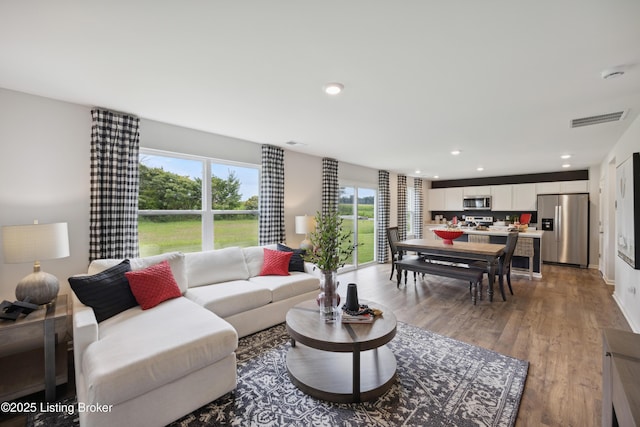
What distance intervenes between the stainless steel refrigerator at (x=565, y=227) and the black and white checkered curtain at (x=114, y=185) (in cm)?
839

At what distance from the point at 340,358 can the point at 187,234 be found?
2573 mm

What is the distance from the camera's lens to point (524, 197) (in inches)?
290

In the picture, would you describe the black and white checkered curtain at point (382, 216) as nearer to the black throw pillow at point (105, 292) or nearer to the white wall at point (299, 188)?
the white wall at point (299, 188)

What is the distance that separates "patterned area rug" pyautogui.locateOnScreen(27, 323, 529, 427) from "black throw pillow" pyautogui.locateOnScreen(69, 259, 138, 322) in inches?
27.7

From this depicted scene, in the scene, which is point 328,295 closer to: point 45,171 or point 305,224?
point 305,224

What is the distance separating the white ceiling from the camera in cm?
146

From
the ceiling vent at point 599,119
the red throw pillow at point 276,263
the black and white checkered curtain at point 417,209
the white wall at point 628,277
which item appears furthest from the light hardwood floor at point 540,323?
the black and white checkered curtain at point 417,209

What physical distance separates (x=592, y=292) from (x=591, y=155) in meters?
2.47

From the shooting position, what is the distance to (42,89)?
7.99ft

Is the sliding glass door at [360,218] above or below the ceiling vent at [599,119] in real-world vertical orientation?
below

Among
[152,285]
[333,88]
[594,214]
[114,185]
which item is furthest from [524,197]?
[114,185]

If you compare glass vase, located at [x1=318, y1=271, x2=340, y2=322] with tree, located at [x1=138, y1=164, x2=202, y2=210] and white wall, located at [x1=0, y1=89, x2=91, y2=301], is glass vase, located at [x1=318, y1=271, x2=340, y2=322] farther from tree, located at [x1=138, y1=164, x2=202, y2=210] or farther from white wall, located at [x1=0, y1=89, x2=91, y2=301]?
white wall, located at [x1=0, y1=89, x2=91, y2=301]

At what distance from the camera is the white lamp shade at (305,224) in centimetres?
458

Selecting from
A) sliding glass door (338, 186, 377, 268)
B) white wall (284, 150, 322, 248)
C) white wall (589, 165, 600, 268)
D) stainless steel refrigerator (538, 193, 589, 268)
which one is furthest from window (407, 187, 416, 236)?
white wall (284, 150, 322, 248)
